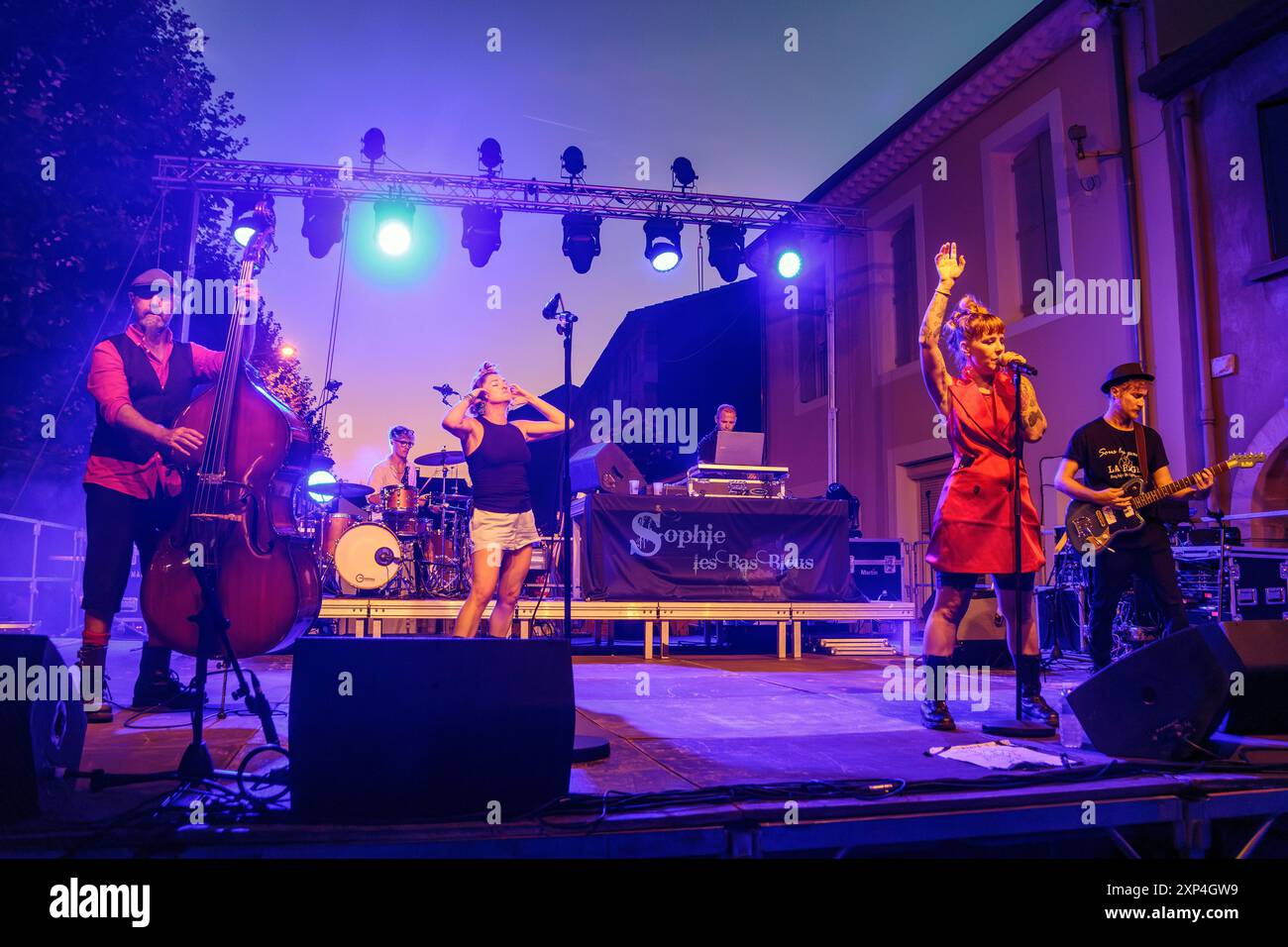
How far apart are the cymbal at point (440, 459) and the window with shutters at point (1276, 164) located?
912cm

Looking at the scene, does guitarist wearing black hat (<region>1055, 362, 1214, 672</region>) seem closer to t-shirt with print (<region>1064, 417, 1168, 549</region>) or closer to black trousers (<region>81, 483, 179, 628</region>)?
t-shirt with print (<region>1064, 417, 1168, 549</region>)

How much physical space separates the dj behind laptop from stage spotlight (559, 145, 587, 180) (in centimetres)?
538

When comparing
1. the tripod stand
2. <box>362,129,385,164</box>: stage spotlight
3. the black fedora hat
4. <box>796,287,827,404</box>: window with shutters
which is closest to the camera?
the tripod stand

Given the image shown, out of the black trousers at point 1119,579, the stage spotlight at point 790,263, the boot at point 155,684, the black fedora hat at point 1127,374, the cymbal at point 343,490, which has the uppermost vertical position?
the stage spotlight at point 790,263

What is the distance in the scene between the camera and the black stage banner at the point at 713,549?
8.57m

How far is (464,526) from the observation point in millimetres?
10281

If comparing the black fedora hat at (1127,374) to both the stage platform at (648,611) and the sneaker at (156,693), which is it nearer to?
the stage platform at (648,611)

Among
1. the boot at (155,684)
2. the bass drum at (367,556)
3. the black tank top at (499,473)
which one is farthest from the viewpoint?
the bass drum at (367,556)

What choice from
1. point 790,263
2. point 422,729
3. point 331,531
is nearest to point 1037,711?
point 422,729

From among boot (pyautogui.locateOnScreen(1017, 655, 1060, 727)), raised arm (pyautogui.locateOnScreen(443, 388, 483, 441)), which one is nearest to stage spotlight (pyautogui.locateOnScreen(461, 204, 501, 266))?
raised arm (pyautogui.locateOnScreen(443, 388, 483, 441))

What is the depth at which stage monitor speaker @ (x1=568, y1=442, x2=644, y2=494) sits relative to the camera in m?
9.35


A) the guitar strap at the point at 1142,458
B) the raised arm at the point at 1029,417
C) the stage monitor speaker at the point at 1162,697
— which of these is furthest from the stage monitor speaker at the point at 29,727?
the guitar strap at the point at 1142,458
